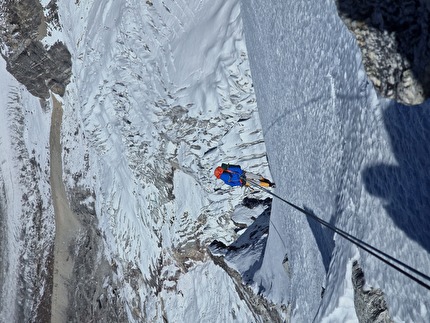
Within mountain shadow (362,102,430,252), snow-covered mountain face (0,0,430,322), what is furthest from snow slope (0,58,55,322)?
mountain shadow (362,102,430,252)

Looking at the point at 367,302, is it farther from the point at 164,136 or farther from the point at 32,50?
the point at 32,50

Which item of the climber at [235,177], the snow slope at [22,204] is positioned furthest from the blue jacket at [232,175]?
the snow slope at [22,204]

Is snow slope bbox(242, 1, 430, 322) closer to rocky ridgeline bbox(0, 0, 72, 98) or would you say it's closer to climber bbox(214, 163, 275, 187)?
climber bbox(214, 163, 275, 187)

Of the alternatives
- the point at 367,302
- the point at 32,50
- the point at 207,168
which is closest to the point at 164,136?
the point at 207,168

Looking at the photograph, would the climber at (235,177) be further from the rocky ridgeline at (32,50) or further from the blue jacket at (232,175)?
the rocky ridgeline at (32,50)

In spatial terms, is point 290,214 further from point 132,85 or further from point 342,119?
point 132,85

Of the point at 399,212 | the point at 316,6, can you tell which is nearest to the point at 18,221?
the point at 316,6
